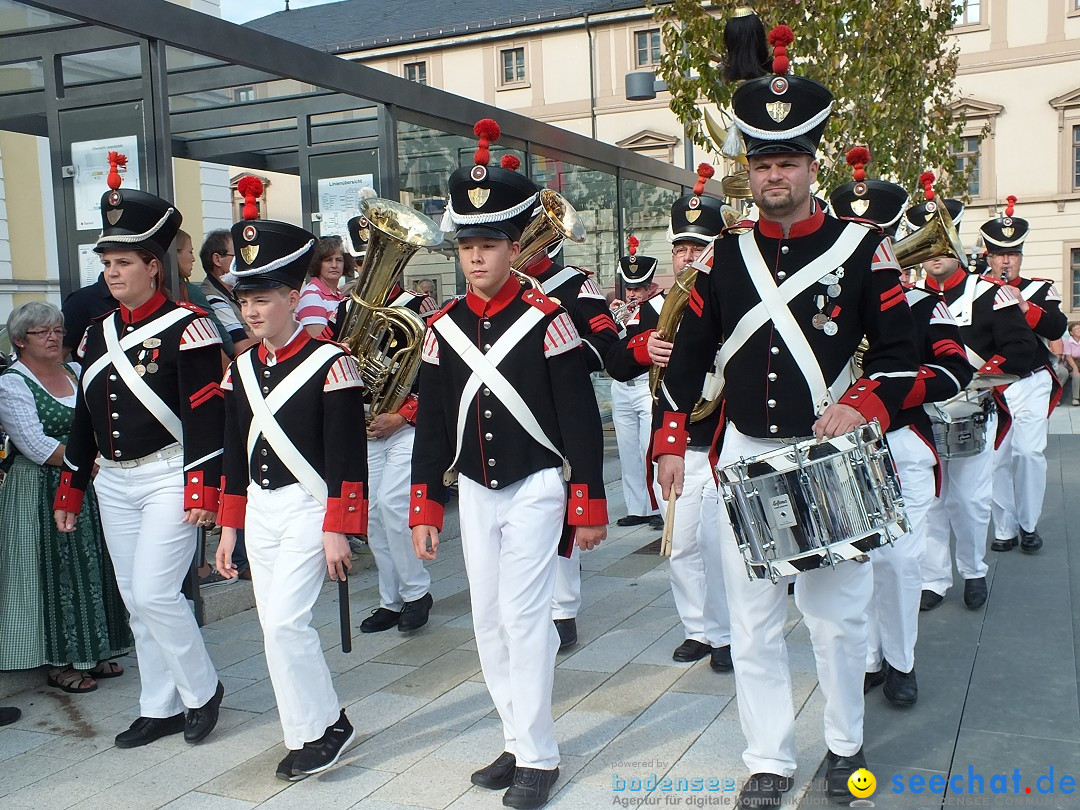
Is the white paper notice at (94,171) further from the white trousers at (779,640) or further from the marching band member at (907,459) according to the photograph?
the white trousers at (779,640)

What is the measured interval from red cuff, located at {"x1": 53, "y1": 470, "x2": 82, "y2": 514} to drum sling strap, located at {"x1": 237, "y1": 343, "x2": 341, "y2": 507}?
111 cm

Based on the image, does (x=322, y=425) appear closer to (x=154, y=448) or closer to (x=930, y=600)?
(x=154, y=448)

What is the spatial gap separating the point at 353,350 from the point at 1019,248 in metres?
5.07

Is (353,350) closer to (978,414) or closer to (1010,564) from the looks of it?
(978,414)

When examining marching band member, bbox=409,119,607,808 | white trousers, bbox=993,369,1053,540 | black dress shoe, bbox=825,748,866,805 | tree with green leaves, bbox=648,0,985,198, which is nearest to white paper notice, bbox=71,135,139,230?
marching band member, bbox=409,119,607,808

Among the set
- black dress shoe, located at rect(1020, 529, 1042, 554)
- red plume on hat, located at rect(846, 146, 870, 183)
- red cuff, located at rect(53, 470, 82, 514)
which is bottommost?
black dress shoe, located at rect(1020, 529, 1042, 554)

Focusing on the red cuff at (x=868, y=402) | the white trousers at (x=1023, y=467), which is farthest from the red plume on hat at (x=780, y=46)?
the white trousers at (x=1023, y=467)

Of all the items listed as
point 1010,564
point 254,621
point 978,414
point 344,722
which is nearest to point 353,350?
point 254,621

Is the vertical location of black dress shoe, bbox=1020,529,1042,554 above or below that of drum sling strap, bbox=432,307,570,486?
below

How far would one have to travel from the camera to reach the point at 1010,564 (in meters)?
7.71

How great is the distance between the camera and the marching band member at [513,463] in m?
4.07

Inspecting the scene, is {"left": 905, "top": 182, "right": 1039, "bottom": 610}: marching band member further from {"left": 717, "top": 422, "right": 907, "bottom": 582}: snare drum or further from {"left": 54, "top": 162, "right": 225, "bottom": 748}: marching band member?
{"left": 54, "top": 162, "right": 225, "bottom": 748}: marching band member

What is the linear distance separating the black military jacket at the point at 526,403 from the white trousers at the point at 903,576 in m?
1.47

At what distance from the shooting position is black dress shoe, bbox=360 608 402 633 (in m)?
6.51
